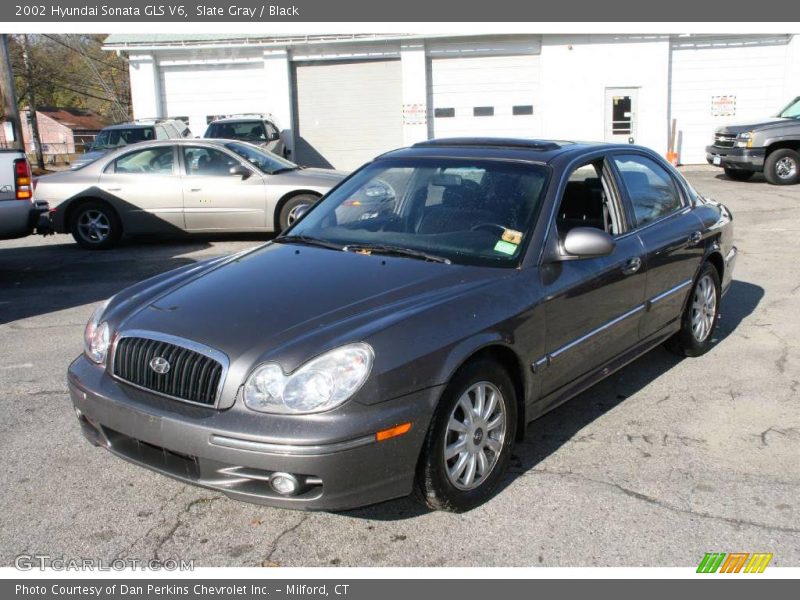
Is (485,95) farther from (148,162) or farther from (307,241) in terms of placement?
(307,241)

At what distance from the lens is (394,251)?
414 centimetres

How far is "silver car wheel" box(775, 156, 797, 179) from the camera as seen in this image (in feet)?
56.6

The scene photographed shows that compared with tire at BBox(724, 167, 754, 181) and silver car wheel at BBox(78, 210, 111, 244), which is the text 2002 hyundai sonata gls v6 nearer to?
silver car wheel at BBox(78, 210, 111, 244)

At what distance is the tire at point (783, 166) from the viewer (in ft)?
56.5

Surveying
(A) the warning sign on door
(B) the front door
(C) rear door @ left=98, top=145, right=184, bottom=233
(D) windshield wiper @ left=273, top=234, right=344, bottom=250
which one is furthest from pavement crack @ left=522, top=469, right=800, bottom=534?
(A) the warning sign on door

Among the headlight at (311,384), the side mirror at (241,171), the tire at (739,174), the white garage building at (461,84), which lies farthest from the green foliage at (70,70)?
the headlight at (311,384)

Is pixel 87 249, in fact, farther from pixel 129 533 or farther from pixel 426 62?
pixel 426 62

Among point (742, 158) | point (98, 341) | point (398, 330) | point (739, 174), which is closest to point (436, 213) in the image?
point (398, 330)

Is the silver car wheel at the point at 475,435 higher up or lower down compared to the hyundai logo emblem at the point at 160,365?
lower down

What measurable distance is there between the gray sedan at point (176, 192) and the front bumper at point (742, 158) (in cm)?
1068

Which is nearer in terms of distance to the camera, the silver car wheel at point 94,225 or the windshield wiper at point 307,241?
the windshield wiper at point 307,241

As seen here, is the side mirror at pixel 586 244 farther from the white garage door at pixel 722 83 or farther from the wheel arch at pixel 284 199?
the white garage door at pixel 722 83

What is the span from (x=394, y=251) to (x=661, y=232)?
6.34 ft

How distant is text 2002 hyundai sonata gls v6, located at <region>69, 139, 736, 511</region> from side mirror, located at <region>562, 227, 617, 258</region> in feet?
0.04
